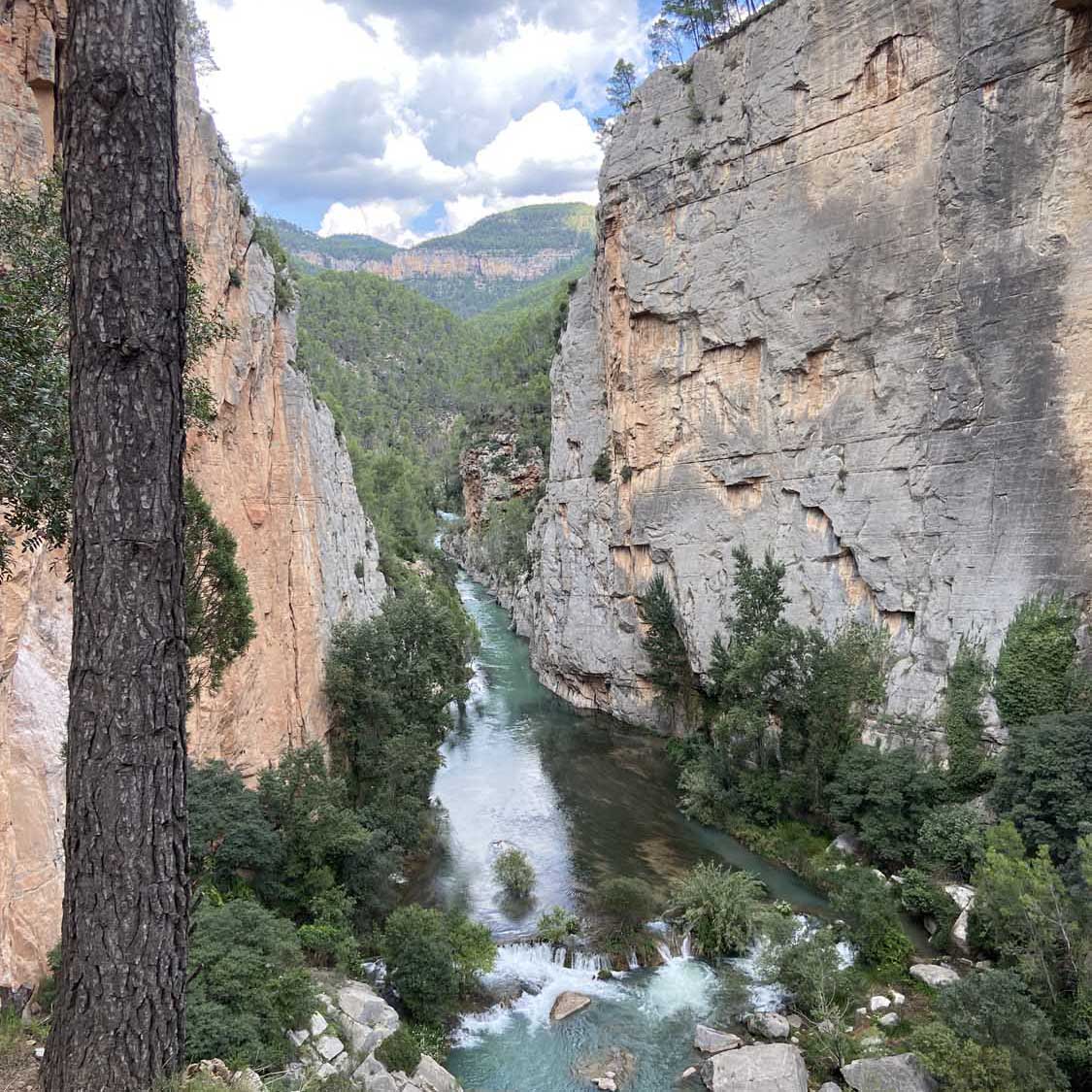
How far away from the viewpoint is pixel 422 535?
167ft

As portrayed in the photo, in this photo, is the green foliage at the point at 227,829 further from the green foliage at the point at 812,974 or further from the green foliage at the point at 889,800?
the green foliage at the point at 889,800

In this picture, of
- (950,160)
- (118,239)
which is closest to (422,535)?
(950,160)

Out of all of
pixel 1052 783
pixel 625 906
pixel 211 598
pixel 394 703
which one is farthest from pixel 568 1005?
pixel 1052 783

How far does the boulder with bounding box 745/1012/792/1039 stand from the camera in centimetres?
1292

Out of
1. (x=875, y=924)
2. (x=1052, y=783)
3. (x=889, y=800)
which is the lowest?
(x=875, y=924)

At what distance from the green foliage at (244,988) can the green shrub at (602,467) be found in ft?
81.6

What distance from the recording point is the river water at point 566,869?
12844 mm

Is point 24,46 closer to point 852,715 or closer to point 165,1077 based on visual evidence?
point 165,1077

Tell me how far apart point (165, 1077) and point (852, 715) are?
20727 mm

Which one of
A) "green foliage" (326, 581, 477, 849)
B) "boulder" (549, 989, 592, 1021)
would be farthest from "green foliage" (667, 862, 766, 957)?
"green foliage" (326, 581, 477, 849)

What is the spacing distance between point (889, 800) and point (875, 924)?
3.80m

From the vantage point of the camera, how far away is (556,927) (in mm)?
16031

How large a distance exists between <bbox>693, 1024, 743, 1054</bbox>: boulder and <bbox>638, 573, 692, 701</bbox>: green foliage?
17.1m

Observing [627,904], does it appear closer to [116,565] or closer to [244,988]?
[244,988]
